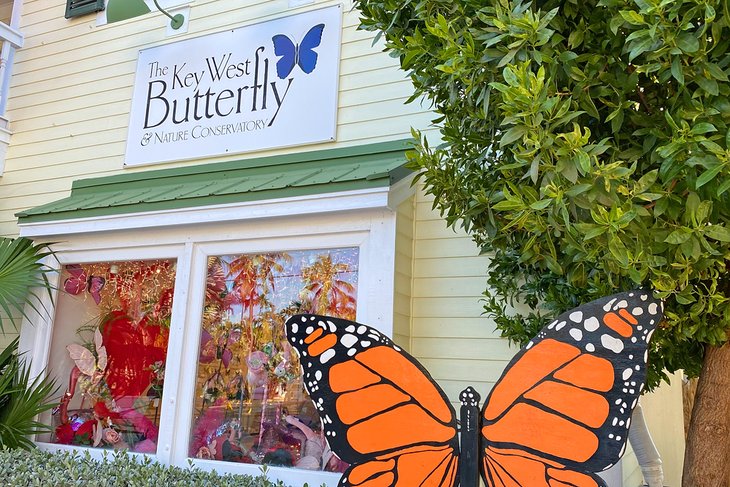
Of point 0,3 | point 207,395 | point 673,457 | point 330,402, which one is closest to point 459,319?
point 207,395

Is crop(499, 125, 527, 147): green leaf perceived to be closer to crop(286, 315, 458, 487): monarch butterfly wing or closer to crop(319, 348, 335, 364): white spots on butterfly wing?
crop(286, 315, 458, 487): monarch butterfly wing

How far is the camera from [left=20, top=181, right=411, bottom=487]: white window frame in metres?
4.20

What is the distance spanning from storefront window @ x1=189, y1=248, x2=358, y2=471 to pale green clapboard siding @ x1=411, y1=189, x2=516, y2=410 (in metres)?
0.54

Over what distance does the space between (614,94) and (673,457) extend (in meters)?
4.58

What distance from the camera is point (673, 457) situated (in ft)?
18.5

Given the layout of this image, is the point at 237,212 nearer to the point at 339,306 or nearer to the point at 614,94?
the point at 339,306

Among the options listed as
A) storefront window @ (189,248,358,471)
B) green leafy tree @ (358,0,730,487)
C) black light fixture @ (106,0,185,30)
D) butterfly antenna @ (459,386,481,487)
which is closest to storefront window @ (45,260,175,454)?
storefront window @ (189,248,358,471)

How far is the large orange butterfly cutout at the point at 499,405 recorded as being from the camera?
6.43 feet

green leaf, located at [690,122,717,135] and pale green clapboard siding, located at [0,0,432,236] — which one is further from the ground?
pale green clapboard siding, located at [0,0,432,236]

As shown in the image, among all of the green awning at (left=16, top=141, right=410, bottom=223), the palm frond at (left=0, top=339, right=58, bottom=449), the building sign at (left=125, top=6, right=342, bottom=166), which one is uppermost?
the building sign at (left=125, top=6, right=342, bottom=166)

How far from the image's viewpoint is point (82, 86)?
6.55 metres

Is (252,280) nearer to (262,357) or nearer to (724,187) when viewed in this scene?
(262,357)

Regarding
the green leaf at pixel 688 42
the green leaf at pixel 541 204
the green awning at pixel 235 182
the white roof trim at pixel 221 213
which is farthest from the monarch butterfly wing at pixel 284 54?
the green leaf at pixel 688 42

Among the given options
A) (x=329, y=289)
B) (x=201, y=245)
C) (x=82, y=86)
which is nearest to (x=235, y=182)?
(x=201, y=245)
